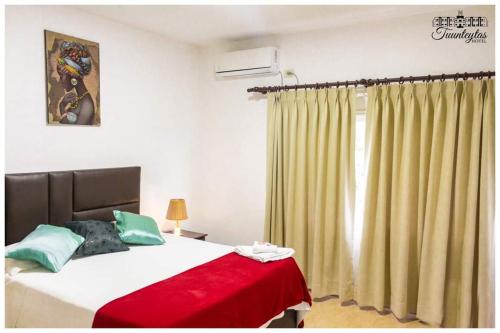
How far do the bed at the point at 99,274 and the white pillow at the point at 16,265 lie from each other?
34mm

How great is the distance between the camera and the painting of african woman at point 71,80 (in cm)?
311

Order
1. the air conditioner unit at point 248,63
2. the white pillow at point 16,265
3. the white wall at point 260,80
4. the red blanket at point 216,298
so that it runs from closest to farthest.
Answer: the red blanket at point 216,298
the white pillow at point 16,265
the white wall at point 260,80
the air conditioner unit at point 248,63

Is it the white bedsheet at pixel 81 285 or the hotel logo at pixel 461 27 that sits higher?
the hotel logo at pixel 461 27

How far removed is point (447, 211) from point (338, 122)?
3.74ft

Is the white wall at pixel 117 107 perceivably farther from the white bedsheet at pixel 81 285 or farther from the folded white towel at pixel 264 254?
the folded white towel at pixel 264 254

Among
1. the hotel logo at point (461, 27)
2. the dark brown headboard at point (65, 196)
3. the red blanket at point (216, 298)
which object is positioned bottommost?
the red blanket at point (216, 298)

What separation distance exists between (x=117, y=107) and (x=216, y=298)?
2.18m

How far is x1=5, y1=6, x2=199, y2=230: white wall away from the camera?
2934mm

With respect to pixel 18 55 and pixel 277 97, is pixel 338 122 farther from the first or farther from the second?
pixel 18 55

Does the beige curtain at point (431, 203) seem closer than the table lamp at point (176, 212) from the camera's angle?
Yes

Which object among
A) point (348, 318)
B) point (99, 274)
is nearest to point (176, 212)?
point (99, 274)

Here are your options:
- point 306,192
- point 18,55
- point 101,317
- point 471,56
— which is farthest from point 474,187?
point 18,55

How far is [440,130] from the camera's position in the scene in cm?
309

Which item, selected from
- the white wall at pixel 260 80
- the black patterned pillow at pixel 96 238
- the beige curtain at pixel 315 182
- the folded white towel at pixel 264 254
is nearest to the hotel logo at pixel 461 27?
the white wall at pixel 260 80
